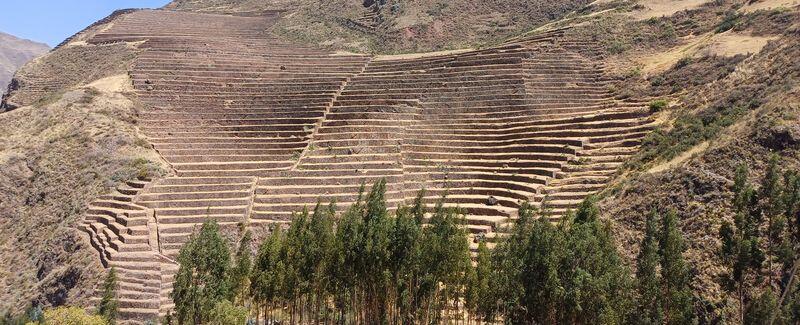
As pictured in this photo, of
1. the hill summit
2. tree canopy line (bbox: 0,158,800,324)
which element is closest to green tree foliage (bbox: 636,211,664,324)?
tree canopy line (bbox: 0,158,800,324)

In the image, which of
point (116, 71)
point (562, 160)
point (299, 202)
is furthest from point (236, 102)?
point (562, 160)

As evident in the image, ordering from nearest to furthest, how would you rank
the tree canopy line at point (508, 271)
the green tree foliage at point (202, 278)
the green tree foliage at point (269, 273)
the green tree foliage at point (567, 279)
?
1. the green tree foliage at point (567, 279)
2. the tree canopy line at point (508, 271)
3. the green tree foliage at point (202, 278)
4. the green tree foliage at point (269, 273)

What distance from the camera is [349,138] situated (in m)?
31.7

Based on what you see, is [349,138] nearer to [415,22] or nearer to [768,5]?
[768,5]

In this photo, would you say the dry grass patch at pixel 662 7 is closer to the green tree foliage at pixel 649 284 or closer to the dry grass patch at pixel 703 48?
the dry grass patch at pixel 703 48

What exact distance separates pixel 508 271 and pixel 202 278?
8986 mm

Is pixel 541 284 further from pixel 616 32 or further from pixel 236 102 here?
pixel 616 32

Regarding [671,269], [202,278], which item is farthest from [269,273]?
[671,269]

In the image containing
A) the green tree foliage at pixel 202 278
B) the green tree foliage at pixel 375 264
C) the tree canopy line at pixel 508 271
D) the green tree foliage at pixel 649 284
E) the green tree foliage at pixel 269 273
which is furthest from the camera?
the green tree foliage at pixel 269 273

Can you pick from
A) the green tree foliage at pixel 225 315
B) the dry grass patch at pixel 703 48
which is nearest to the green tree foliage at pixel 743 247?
the green tree foliage at pixel 225 315

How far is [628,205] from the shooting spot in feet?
66.0

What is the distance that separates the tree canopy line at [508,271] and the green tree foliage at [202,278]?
3 centimetres

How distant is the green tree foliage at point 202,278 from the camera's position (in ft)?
49.2

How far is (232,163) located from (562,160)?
18112mm
